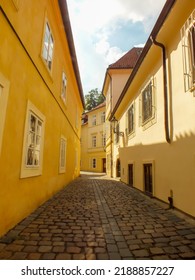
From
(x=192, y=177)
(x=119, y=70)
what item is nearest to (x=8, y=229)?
(x=192, y=177)

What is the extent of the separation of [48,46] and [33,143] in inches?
132

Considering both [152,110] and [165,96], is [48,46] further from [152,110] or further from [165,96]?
[152,110]

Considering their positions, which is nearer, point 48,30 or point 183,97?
point 183,97

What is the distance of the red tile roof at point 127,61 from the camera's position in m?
20.1

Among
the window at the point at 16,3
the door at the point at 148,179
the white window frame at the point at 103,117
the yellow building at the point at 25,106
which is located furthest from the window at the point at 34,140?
the white window frame at the point at 103,117

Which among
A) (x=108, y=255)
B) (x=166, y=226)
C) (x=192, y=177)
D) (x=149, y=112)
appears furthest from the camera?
(x=149, y=112)

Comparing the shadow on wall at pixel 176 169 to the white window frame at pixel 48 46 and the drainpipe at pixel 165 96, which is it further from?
the white window frame at pixel 48 46

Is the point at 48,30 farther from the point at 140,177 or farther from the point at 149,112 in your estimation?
the point at 140,177

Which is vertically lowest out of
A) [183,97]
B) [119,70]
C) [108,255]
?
[108,255]

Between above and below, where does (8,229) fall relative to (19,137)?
below

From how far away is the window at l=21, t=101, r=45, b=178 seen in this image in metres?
4.30

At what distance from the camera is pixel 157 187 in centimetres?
633

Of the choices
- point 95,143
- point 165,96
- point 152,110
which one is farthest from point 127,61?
point 165,96

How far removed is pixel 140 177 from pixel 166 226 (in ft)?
15.6
